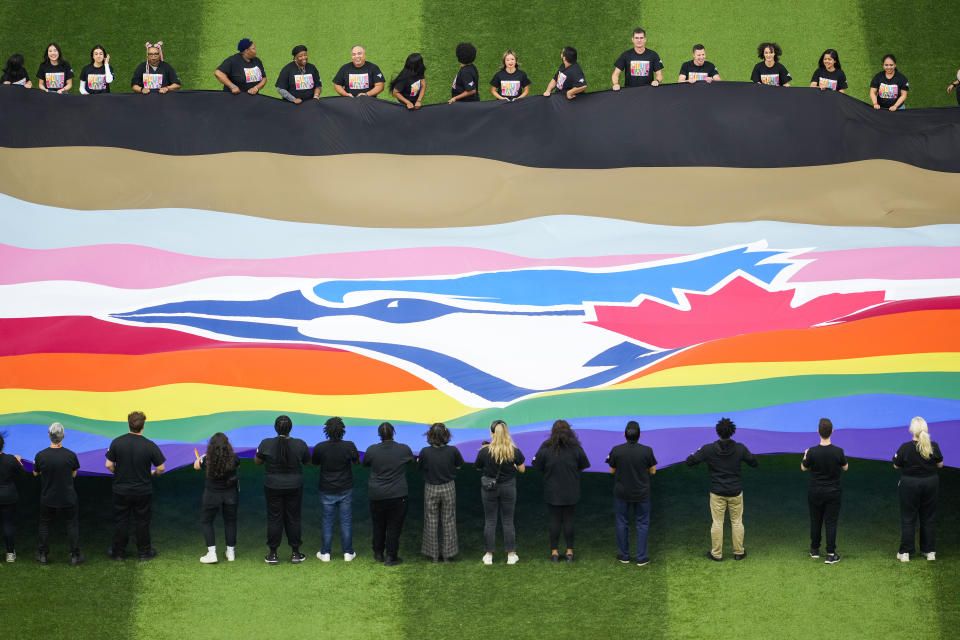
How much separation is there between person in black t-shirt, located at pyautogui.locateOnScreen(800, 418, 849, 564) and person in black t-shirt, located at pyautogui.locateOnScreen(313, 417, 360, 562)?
4.35 m

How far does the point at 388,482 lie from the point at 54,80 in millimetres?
8092

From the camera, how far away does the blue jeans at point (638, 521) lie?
11.6 metres

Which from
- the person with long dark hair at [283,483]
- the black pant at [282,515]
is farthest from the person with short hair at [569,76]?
the black pant at [282,515]

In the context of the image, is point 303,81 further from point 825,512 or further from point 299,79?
point 825,512

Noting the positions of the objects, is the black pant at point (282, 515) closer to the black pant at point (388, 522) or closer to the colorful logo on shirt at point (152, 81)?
the black pant at point (388, 522)

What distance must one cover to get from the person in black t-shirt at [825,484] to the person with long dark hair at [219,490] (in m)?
5.44

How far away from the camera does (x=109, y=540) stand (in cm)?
1218

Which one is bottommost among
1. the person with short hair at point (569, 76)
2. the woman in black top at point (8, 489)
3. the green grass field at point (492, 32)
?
the woman in black top at point (8, 489)

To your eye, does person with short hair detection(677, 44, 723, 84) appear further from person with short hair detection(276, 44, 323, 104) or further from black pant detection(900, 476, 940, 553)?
black pant detection(900, 476, 940, 553)

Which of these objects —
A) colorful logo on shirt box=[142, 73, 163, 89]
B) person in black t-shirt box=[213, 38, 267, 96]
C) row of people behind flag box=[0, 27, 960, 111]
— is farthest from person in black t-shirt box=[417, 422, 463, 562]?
colorful logo on shirt box=[142, 73, 163, 89]

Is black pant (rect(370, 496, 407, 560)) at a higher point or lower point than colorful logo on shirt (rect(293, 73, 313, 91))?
lower

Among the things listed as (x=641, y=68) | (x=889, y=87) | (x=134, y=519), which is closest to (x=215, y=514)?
(x=134, y=519)

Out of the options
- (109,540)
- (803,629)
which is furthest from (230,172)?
(803,629)

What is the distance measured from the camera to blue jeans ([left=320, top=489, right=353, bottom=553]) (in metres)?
11.7
